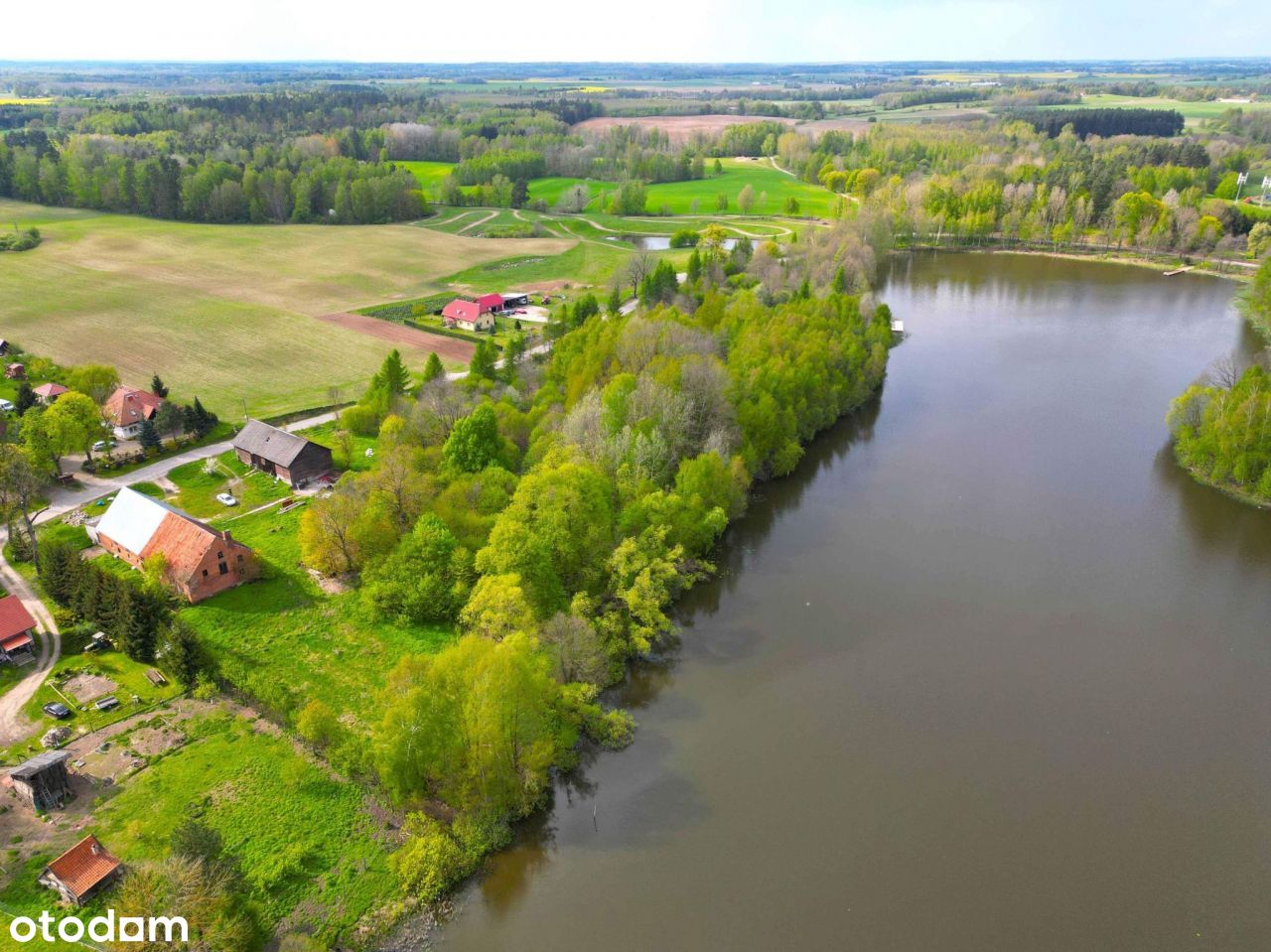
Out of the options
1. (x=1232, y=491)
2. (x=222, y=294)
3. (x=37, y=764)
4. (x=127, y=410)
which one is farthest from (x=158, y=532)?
(x=1232, y=491)

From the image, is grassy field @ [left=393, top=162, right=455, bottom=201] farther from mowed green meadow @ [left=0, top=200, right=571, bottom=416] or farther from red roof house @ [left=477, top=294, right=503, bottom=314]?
red roof house @ [left=477, top=294, right=503, bottom=314]

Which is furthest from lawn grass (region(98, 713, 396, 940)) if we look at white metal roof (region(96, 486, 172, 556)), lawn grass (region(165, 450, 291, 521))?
lawn grass (region(165, 450, 291, 521))

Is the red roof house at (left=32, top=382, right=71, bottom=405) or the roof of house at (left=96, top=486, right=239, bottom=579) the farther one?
the red roof house at (left=32, top=382, right=71, bottom=405)

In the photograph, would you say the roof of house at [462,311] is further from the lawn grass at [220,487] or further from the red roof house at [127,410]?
the lawn grass at [220,487]

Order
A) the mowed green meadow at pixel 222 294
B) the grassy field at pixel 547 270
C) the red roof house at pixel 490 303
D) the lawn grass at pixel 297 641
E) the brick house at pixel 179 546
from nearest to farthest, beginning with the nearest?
the lawn grass at pixel 297 641 < the brick house at pixel 179 546 < the mowed green meadow at pixel 222 294 < the red roof house at pixel 490 303 < the grassy field at pixel 547 270

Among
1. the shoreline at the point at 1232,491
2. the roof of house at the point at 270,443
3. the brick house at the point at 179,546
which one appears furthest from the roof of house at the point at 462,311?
the shoreline at the point at 1232,491

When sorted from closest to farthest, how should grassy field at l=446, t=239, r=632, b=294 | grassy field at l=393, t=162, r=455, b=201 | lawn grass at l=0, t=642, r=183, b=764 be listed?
lawn grass at l=0, t=642, r=183, b=764
grassy field at l=446, t=239, r=632, b=294
grassy field at l=393, t=162, r=455, b=201

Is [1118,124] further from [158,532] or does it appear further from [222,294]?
[158,532]
